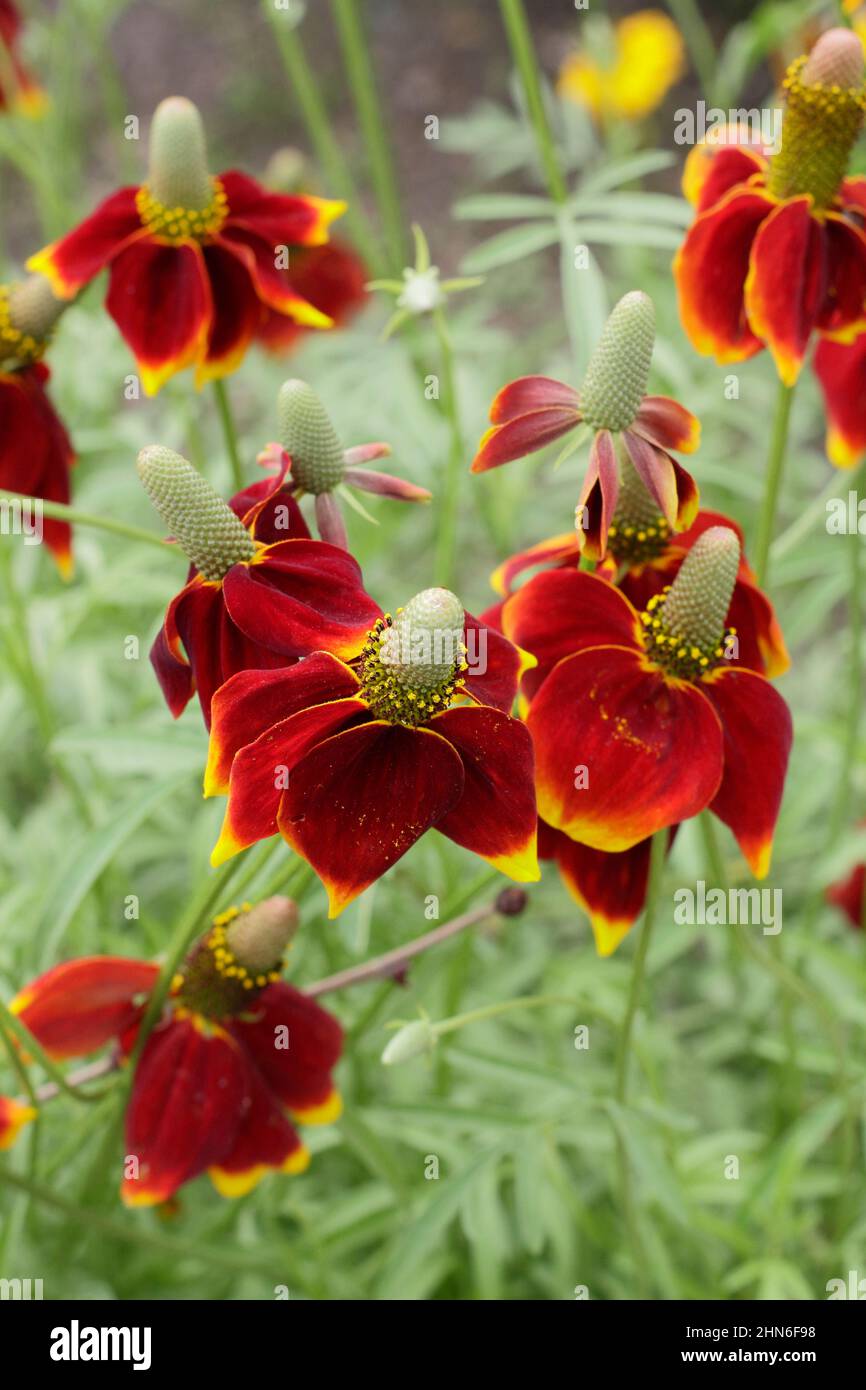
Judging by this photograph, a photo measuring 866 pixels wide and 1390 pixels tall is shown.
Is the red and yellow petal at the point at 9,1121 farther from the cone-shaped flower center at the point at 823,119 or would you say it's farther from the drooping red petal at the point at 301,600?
the cone-shaped flower center at the point at 823,119

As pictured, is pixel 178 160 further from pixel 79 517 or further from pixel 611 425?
pixel 611 425

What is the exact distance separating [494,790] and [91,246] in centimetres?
71

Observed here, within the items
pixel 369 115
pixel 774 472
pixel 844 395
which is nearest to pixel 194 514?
pixel 774 472

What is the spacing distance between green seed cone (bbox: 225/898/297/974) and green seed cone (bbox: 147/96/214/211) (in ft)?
2.04

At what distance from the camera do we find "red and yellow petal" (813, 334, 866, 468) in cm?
129

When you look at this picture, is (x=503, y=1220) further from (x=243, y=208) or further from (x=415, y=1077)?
(x=243, y=208)

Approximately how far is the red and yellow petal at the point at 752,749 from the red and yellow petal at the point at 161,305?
1.71 ft

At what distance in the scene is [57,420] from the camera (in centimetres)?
128

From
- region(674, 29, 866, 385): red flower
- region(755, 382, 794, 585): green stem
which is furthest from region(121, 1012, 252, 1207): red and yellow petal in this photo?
region(674, 29, 866, 385): red flower

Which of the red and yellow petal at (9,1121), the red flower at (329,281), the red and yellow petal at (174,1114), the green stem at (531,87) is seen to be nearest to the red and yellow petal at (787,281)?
the green stem at (531,87)

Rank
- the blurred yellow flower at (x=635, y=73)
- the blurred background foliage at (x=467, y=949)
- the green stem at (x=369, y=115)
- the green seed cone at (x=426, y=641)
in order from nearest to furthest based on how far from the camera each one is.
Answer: the green seed cone at (x=426, y=641)
the blurred background foliage at (x=467, y=949)
the green stem at (x=369, y=115)
the blurred yellow flower at (x=635, y=73)

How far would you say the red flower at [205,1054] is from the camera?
43.2 inches

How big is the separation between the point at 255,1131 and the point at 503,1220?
1.88 ft

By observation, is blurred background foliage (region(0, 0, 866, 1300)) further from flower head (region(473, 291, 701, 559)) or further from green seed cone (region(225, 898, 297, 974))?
flower head (region(473, 291, 701, 559))
